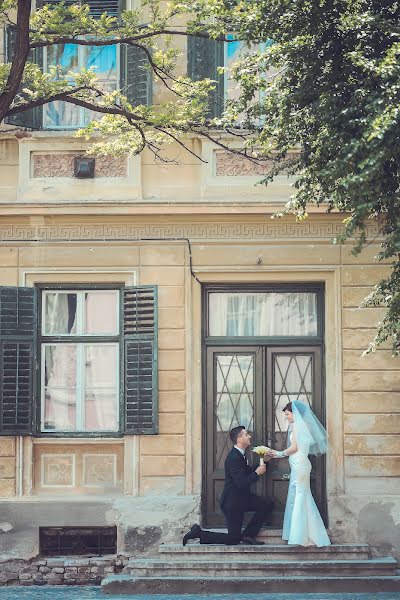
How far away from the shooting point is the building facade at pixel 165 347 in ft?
51.5

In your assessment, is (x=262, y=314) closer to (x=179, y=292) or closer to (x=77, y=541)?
(x=179, y=292)

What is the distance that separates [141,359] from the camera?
15.8m

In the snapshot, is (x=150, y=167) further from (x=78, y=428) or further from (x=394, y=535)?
(x=394, y=535)

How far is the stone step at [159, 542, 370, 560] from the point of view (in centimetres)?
1503

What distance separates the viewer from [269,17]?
12125 millimetres

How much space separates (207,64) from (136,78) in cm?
96

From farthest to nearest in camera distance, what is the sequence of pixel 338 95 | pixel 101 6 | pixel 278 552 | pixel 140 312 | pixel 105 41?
pixel 101 6, pixel 140 312, pixel 278 552, pixel 105 41, pixel 338 95

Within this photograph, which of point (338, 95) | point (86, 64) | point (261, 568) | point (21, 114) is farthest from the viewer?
point (86, 64)

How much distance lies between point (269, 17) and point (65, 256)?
5154mm

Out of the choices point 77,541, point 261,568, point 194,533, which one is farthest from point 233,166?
Result: point 77,541

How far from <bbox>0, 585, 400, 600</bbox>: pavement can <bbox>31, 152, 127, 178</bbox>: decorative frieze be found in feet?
17.4

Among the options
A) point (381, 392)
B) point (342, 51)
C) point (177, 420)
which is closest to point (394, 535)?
point (381, 392)

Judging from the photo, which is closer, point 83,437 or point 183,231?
point 83,437

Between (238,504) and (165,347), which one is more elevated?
(165,347)
